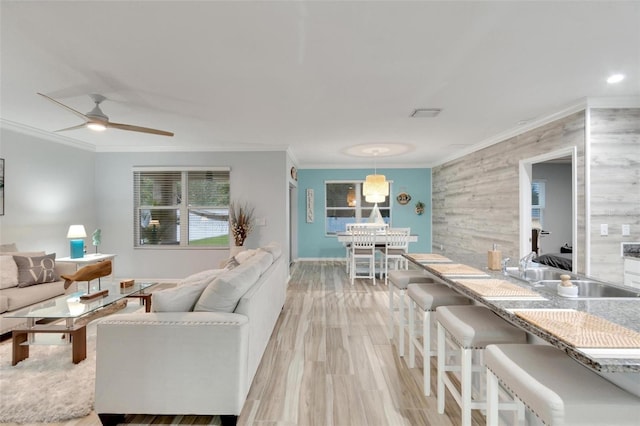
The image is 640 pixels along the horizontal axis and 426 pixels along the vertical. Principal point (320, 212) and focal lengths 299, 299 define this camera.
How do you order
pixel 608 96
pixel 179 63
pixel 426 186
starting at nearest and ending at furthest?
pixel 179 63, pixel 608 96, pixel 426 186

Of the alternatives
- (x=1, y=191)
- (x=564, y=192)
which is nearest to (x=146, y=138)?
(x=1, y=191)

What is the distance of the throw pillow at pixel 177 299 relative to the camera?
Result: 6.33 ft

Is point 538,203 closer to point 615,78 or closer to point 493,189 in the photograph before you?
point 493,189

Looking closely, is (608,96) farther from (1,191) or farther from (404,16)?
(1,191)

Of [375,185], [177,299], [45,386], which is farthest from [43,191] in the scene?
[375,185]

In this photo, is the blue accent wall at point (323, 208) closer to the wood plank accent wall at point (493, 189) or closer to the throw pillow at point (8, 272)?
the wood plank accent wall at point (493, 189)

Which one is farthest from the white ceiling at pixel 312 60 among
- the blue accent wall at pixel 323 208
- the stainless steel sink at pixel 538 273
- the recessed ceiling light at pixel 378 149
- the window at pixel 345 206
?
the window at pixel 345 206

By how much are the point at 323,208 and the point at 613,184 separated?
5658 millimetres

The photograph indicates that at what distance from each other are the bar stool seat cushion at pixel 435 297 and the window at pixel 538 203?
5.16 meters

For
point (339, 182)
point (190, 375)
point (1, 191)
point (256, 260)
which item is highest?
point (339, 182)

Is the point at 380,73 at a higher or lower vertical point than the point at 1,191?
higher

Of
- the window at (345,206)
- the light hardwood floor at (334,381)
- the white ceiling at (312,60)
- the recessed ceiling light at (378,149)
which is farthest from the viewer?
the window at (345,206)

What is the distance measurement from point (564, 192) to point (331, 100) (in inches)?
226

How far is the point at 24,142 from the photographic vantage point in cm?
420
